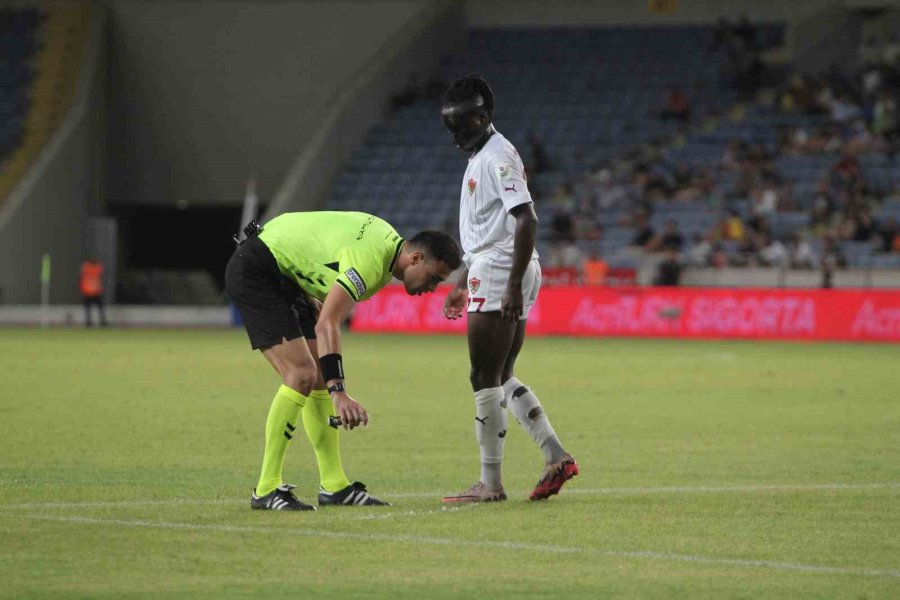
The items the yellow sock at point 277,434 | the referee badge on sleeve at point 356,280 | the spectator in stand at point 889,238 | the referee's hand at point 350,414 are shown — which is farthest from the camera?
the spectator in stand at point 889,238

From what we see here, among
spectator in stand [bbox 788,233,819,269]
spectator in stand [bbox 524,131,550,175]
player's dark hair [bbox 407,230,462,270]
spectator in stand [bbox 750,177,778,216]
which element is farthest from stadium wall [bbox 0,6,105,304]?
player's dark hair [bbox 407,230,462,270]

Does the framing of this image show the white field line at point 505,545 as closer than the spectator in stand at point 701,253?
Yes

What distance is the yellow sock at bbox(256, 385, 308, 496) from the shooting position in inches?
372

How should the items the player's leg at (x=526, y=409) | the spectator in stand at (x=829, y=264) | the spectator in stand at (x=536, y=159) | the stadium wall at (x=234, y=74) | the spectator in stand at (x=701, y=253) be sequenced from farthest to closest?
the stadium wall at (x=234, y=74) < the spectator in stand at (x=536, y=159) < the spectator in stand at (x=701, y=253) < the spectator in stand at (x=829, y=264) < the player's leg at (x=526, y=409)

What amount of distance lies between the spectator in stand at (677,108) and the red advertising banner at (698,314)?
9265 mm

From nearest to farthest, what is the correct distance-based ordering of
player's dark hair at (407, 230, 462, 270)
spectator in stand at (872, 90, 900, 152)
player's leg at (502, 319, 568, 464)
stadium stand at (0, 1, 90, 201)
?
player's dark hair at (407, 230, 462, 270) → player's leg at (502, 319, 568, 464) → spectator in stand at (872, 90, 900, 152) → stadium stand at (0, 1, 90, 201)

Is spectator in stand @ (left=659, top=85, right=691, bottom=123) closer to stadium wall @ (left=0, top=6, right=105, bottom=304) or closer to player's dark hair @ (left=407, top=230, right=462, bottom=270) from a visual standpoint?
stadium wall @ (left=0, top=6, right=105, bottom=304)

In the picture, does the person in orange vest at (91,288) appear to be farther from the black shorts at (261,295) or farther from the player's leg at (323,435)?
the black shorts at (261,295)

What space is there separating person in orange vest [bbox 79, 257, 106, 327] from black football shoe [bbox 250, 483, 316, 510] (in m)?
29.1

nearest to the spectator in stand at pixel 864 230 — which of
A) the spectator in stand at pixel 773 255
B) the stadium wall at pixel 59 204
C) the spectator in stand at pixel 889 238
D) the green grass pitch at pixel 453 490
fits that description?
the spectator in stand at pixel 889 238

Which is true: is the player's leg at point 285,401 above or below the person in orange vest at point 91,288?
above

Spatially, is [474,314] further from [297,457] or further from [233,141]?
[233,141]

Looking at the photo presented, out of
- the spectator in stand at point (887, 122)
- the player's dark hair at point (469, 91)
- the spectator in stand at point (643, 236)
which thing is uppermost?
the spectator in stand at point (887, 122)

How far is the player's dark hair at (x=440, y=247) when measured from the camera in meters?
9.20
